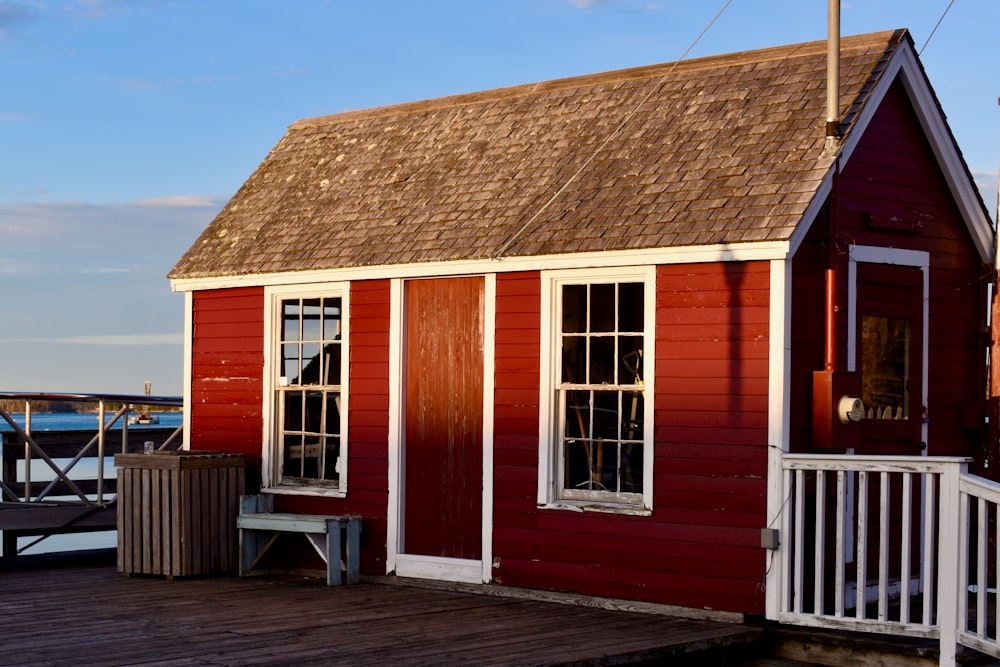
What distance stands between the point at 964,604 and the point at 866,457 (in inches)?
42.9

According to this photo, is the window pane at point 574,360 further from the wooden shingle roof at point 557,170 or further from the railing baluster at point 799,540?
the railing baluster at point 799,540

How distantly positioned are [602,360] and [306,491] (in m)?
3.43

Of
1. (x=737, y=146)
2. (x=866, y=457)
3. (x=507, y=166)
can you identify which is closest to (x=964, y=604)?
(x=866, y=457)

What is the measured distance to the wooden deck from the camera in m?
8.13

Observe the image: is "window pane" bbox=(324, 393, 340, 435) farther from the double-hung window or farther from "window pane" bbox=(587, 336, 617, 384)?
"window pane" bbox=(587, 336, 617, 384)

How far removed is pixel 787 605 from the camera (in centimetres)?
920

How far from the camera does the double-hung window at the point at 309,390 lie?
12.3 metres

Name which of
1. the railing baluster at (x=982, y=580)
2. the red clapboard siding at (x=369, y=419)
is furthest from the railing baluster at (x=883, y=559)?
the red clapboard siding at (x=369, y=419)

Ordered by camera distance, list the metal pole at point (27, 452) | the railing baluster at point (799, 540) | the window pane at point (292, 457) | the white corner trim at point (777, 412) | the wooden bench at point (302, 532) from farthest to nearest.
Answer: the metal pole at point (27, 452)
the window pane at point (292, 457)
the wooden bench at point (302, 532)
the white corner trim at point (777, 412)
the railing baluster at point (799, 540)

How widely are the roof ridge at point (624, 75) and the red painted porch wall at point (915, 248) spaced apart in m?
0.49

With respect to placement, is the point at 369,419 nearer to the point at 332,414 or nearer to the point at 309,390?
the point at 332,414

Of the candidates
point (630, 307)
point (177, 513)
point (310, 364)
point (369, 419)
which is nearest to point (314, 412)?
point (310, 364)

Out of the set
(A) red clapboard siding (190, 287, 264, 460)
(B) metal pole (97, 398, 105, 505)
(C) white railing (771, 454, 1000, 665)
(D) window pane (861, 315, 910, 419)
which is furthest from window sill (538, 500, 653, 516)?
(B) metal pole (97, 398, 105, 505)

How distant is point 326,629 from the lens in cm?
915
